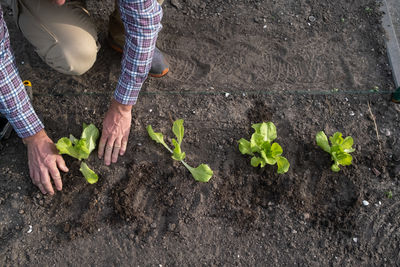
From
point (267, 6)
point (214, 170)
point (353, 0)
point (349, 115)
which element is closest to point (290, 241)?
point (214, 170)

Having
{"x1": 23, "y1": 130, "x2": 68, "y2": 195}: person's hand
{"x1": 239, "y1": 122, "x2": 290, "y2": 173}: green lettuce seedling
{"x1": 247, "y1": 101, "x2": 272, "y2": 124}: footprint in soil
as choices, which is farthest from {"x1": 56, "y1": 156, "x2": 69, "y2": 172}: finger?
{"x1": 247, "y1": 101, "x2": 272, "y2": 124}: footprint in soil

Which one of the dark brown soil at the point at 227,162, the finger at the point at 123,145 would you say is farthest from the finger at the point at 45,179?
the finger at the point at 123,145

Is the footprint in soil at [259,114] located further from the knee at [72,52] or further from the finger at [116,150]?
the knee at [72,52]

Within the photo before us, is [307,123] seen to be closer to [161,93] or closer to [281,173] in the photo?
[281,173]

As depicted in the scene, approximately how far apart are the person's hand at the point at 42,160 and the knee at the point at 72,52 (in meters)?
0.50

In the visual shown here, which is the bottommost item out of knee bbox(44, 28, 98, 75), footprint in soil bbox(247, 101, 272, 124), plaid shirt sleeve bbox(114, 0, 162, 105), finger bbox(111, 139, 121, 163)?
finger bbox(111, 139, 121, 163)

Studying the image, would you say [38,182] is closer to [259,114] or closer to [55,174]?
[55,174]

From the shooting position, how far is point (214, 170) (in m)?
2.26

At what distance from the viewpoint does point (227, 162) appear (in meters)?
2.29

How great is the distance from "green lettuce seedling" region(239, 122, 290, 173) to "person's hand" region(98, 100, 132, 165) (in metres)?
0.74

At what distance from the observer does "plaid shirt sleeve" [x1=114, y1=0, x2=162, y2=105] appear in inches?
71.3

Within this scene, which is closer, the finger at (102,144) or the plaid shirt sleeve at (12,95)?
the plaid shirt sleeve at (12,95)

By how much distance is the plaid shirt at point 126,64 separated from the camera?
1804 mm

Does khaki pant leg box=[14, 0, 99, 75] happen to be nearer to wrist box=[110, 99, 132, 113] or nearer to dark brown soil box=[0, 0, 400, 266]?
dark brown soil box=[0, 0, 400, 266]
